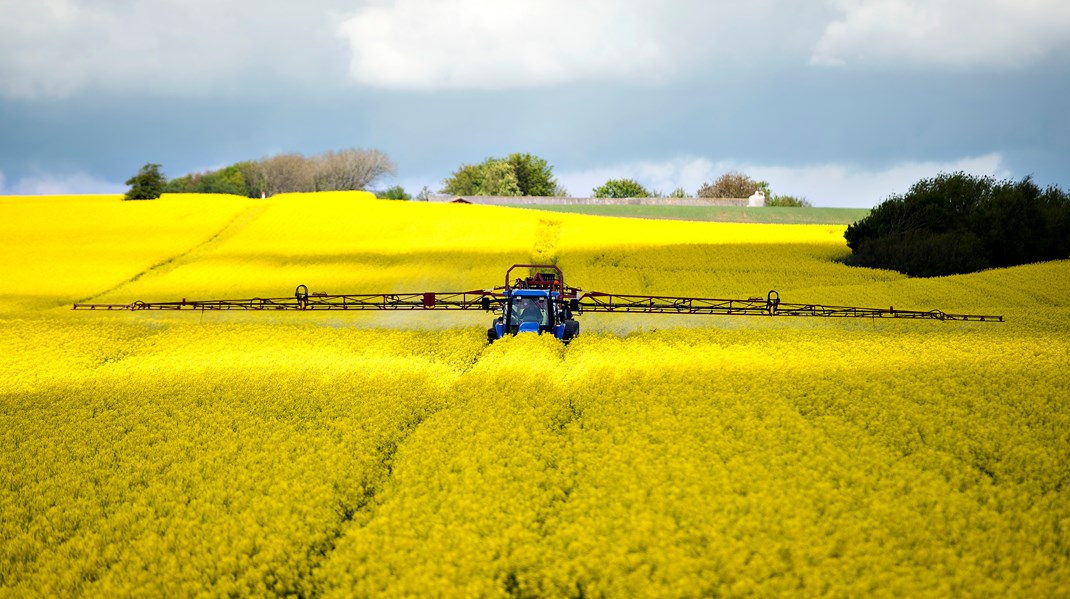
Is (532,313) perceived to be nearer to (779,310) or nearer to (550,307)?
(550,307)

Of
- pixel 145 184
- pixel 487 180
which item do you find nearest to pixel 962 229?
pixel 145 184

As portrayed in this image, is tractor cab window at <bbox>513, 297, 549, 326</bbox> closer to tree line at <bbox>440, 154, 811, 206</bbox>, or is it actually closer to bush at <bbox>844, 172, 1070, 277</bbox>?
bush at <bbox>844, 172, 1070, 277</bbox>

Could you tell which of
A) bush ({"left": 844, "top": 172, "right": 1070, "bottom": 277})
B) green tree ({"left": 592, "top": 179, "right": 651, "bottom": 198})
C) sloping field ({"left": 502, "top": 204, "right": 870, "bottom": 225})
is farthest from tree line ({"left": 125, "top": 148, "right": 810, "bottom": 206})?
bush ({"left": 844, "top": 172, "right": 1070, "bottom": 277})

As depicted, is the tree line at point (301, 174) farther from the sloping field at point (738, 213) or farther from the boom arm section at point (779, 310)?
the boom arm section at point (779, 310)

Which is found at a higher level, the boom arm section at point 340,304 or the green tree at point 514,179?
the green tree at point 514,179

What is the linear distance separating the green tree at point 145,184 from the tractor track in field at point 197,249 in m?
15.9

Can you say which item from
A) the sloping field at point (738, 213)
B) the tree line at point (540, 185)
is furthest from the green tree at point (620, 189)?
the sloping field at point (738, 213)

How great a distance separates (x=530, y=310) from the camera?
30.5 metres

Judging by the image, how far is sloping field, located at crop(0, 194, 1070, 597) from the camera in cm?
1255

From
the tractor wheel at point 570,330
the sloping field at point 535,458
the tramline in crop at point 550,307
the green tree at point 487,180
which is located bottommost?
the sloping field at point 535,458

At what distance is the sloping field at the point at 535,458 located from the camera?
41.2 feet

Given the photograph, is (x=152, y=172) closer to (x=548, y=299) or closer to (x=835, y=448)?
(x=548, y=299)

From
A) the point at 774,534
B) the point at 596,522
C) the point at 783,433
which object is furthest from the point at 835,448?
the point at 596,522

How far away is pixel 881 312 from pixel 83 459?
102 feet
